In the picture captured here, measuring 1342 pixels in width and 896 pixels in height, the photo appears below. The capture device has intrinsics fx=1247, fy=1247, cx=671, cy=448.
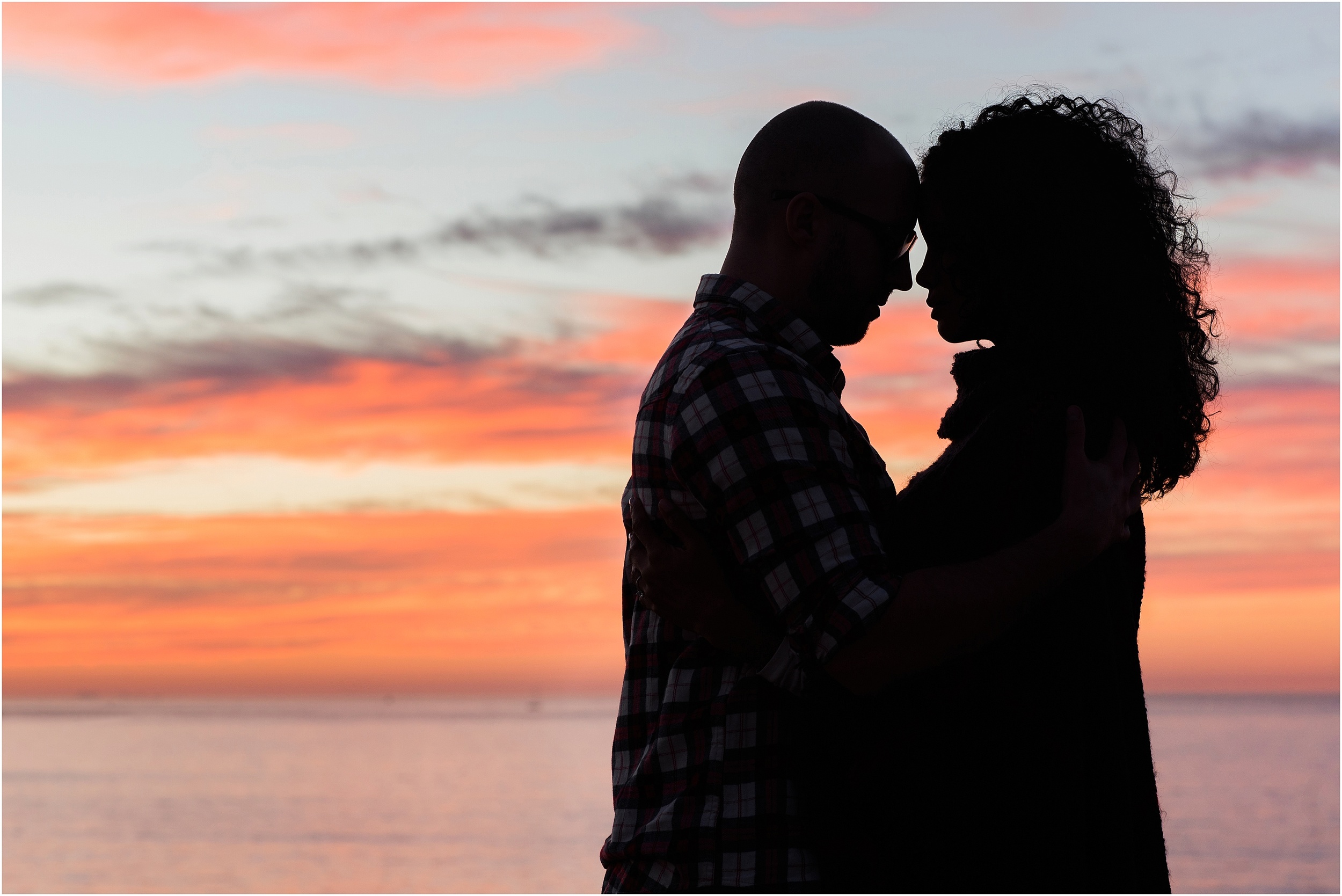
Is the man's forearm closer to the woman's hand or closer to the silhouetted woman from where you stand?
the silhouetted woman

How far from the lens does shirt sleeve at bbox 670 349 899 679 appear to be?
2.47 m

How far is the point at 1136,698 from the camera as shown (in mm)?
2738

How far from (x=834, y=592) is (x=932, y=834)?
55 centimetres

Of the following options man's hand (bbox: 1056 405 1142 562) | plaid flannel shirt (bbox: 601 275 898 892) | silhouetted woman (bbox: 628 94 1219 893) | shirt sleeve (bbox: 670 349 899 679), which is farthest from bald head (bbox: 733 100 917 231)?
man's hand (bbox: 1056 405 1142 562)

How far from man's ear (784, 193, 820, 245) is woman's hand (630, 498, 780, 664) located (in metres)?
0.75

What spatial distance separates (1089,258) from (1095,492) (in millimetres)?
581

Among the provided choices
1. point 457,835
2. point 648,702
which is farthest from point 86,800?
point 648,702

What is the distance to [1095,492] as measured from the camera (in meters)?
2.70

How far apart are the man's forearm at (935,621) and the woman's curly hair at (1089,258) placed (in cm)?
57

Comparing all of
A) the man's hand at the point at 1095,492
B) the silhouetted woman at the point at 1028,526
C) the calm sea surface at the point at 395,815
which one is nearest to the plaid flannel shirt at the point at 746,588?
the silhouetted woman at the point at 1028,526

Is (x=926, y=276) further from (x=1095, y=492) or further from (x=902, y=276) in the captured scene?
(x=1095, y=492)

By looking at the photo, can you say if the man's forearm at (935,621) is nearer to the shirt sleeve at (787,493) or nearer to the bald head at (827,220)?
the shirt sleeve at (787,493)

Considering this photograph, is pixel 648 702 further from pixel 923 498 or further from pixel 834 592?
pixel 923 498

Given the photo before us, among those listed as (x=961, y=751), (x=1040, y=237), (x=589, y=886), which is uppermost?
(x=1040, y=237)
